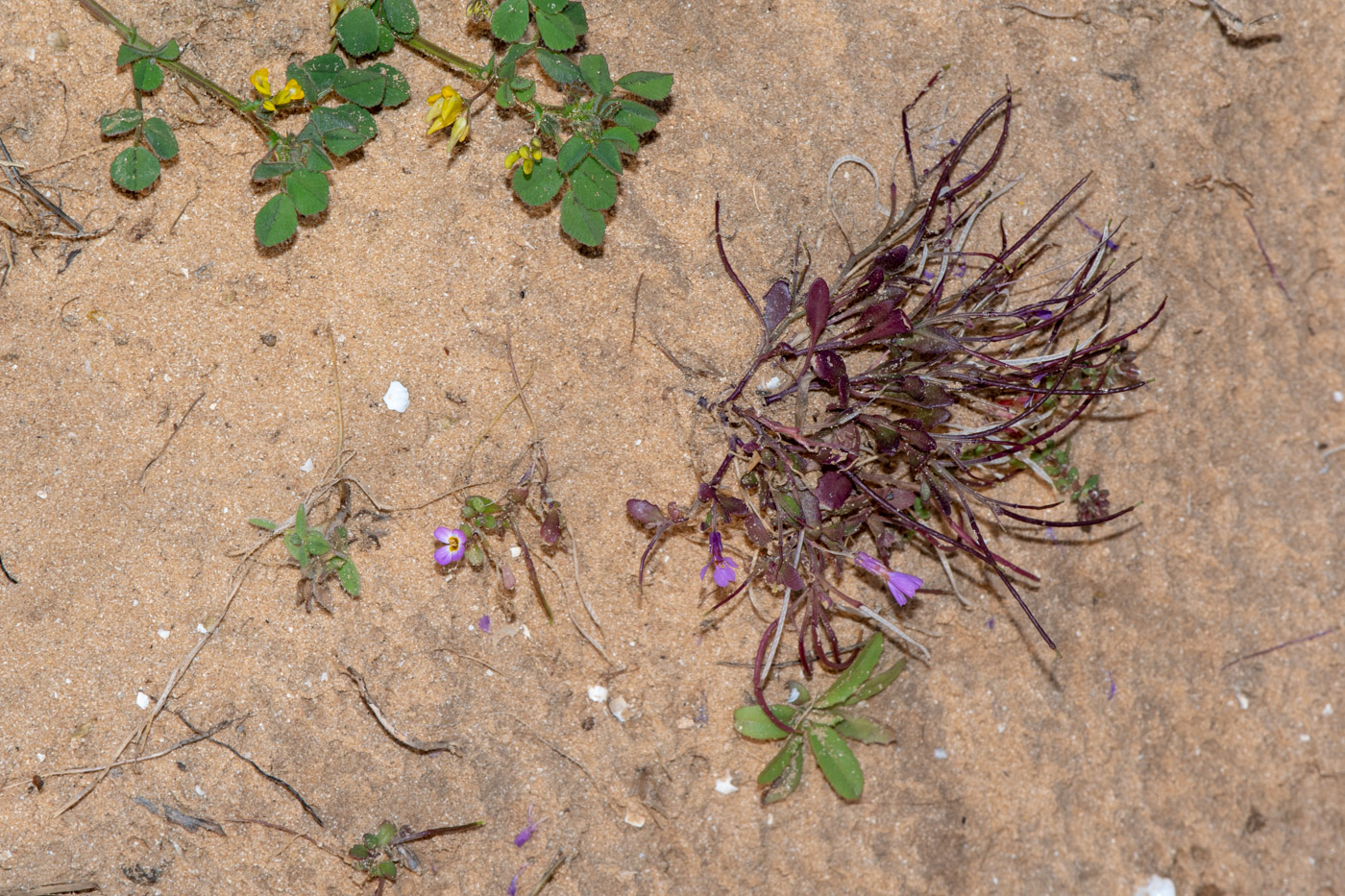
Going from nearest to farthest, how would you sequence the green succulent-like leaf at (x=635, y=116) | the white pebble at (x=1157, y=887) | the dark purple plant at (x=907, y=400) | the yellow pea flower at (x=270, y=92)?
the yellow pea flower at (x=270, y=92), the green succulent-like leaf at (x=635, y=116), the dark purple plant at (x=907, y=400), the white pebble at (x=1157, y=887)

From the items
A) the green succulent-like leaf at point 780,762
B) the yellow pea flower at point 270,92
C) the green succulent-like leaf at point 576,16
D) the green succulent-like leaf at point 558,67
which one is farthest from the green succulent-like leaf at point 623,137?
the green succulent-like leaf at point 780,762

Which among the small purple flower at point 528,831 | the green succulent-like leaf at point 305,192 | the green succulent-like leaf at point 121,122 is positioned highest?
the green succulent-like leaf at point 121,122

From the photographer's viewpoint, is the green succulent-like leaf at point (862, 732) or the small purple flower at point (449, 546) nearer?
the small purple flower at point (449, 546)

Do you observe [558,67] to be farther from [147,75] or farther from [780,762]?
[780,762]

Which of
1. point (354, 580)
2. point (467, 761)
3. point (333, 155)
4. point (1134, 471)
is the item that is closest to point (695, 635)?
point (467, 761)

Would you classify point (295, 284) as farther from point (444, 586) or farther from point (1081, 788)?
point (1081, 788)

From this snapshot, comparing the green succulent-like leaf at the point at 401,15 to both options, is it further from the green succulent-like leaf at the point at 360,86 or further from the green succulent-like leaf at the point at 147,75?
the green succulent-like leaf at the point at 147,75

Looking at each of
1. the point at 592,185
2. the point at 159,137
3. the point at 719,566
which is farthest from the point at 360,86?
the point at 719,566
